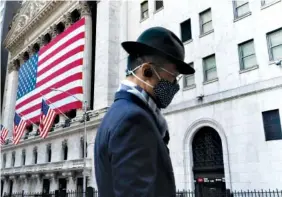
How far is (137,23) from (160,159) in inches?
958

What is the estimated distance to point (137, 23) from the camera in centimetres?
2497

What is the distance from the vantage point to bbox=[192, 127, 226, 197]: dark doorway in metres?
16.8

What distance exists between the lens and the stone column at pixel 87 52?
92.0 feet

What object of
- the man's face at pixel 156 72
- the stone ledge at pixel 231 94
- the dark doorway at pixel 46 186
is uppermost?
the stone ledge at pixel 231 94

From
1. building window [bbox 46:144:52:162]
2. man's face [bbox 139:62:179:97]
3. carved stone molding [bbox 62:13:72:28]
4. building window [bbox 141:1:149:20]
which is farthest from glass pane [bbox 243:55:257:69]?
carved stone molding [bbox 62:13:72:28]

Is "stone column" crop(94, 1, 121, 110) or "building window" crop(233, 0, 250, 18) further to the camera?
"stone column" crop(94, 1, 121, 110)

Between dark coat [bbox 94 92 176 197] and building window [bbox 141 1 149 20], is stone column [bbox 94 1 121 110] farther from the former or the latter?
dark coat [bbox 94 92 176 197]

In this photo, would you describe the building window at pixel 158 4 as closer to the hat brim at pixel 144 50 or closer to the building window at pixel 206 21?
the building window at pixel 206 21

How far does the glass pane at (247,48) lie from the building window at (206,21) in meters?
3.08

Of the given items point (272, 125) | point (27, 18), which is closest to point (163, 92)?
point (272, 125)

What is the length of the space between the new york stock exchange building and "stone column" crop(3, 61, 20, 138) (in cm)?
1065

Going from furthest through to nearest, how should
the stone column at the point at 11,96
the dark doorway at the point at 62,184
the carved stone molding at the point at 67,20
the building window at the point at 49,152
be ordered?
1. the stone column at the point at 11,96
2. the carved stone molding at the point at 67,20
3. the building window at the point at 49,152
4. the dark doorway at the point at 62,184

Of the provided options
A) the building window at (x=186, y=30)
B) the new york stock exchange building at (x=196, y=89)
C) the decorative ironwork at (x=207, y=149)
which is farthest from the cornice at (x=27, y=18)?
the decorative ironwork at (x=207, y=149)

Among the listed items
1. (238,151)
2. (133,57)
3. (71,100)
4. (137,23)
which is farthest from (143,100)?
(71,100)
